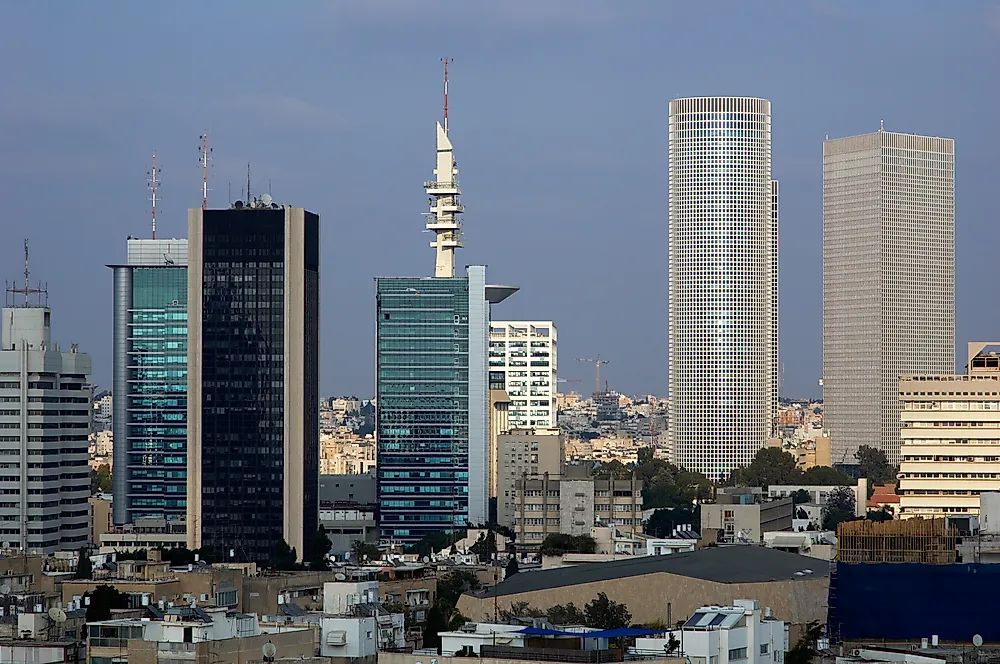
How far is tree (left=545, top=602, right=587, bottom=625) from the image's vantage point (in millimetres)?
76631

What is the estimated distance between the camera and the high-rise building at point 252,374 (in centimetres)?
16762

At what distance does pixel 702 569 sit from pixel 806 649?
85.6ft

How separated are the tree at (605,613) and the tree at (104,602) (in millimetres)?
16966

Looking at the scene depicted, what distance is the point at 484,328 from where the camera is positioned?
193 meters

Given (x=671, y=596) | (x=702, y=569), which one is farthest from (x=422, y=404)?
(x=671, y=596)

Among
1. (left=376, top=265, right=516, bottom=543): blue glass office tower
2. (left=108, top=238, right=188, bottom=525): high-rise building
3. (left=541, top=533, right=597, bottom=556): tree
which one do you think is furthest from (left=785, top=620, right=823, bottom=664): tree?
(left=108, top=238, right=188, bottom=525): high-rise building

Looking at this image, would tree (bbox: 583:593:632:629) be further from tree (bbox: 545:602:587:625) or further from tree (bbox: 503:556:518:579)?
tree (bbox: 503:556:518:579)

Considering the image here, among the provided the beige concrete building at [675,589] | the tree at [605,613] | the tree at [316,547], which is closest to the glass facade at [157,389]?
the tree at [316,547]

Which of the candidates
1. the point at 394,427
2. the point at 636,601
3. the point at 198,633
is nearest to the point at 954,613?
the point at 636,601

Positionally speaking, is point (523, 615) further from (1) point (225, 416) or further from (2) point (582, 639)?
(1) point (225, 416)

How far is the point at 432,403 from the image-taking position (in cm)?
19188

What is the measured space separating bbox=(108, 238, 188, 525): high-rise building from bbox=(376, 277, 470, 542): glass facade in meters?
17.6

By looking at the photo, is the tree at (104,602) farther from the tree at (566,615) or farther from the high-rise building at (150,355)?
the high-rise building at (150,355)

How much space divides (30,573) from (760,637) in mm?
39875
